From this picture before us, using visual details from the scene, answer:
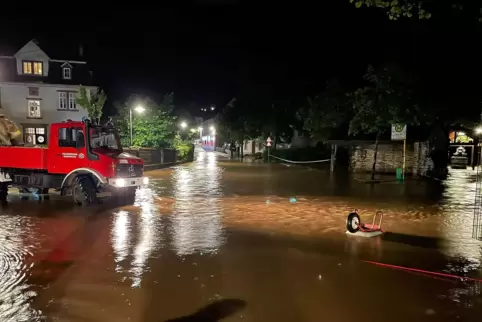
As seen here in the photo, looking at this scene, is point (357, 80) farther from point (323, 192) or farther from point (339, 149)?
point (323, 192)

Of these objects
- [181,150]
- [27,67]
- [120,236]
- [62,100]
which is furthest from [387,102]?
[27,67]

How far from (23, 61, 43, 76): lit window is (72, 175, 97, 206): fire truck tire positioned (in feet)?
107

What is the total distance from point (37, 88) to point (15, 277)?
131ft

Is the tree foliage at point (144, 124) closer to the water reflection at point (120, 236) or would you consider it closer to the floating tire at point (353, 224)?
the water reflection at point (120, 236)

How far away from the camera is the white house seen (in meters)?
41.6

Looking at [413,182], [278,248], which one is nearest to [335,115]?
[413,182]

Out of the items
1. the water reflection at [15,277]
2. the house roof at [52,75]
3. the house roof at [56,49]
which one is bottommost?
the water reflection at [15,277]

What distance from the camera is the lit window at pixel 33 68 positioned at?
4219 cm

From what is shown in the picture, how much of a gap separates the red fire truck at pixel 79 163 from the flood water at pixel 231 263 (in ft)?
2.51

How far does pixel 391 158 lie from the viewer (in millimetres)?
30656

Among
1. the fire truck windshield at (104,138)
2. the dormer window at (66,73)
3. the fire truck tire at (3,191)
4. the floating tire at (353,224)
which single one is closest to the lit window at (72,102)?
the dormer window at (66,73)

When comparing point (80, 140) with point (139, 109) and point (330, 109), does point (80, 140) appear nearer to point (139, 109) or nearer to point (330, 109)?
point (139, 109)

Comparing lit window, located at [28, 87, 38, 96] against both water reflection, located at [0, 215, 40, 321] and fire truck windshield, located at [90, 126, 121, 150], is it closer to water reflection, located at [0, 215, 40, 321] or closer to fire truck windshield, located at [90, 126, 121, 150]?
fire truck windshield, located at [90, 126, 121, 150]

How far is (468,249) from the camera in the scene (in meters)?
8.98
